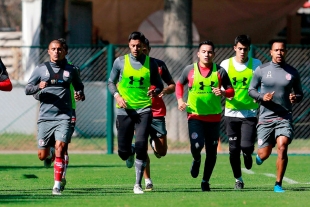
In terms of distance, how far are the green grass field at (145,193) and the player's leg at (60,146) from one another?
7.7 inches

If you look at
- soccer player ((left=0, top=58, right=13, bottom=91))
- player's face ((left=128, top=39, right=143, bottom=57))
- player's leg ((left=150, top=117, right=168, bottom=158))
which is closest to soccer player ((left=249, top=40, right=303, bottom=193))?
player's leg ((left=150, top=117, right=168, bottom=158))

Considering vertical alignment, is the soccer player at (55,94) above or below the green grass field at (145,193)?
above

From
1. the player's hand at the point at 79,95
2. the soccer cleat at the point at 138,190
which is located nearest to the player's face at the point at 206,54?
the player's hand at the point at 79,95

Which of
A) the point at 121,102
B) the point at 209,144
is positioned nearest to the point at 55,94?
the point at 121,102

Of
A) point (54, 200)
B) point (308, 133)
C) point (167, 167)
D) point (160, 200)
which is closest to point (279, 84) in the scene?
point (160, 200)

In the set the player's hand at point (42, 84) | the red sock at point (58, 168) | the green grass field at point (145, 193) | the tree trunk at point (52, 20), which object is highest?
the tree trunk at point (52, 20)

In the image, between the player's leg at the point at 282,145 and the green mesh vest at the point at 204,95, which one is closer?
the player's leg at the point at 282,145

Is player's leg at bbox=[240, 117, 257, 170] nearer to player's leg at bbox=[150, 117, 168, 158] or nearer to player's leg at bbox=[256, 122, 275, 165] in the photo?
player's leg at bbox=[256, 122, 275, 165]

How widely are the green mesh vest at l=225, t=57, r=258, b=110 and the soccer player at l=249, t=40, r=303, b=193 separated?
75 cm

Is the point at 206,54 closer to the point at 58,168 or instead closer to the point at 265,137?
the point at 265,137

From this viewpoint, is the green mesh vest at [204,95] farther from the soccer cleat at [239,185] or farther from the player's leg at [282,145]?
the soccer cleat at [239,185]

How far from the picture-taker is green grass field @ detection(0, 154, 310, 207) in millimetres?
11164

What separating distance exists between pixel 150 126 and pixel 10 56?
51.8 feet

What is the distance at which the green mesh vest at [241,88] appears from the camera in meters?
13.8
